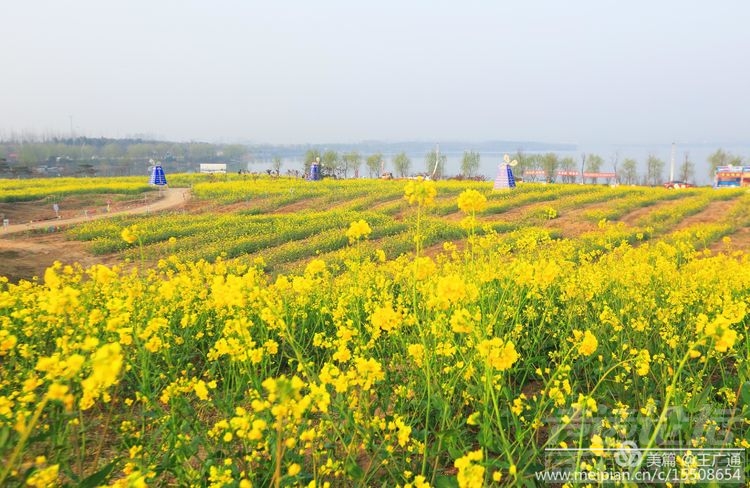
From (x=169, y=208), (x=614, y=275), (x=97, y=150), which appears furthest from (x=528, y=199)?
(x=97, y=150)

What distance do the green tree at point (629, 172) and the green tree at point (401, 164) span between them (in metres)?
23.5

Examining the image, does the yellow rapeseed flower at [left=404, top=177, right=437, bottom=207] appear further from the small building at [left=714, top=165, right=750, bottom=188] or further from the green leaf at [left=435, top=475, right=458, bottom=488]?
the small building at [left=714, top=165, right=750, bottom=188]

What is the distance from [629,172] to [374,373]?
5867 cm

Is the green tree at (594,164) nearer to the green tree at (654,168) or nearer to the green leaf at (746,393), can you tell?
the green tree at (654,168)

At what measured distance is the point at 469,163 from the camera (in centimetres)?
5753

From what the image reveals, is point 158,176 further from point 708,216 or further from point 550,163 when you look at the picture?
point 550,163

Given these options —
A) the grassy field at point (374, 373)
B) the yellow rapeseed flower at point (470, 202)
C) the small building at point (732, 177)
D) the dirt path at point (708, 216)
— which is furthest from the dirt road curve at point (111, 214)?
the small building at point (732, 177)

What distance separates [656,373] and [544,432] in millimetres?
844

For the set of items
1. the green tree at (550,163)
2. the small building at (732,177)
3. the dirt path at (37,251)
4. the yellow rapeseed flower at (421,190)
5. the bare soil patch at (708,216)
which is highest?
the green tree at (550,163)

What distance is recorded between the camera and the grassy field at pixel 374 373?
1.81 m

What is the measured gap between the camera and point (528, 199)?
1995 centimetres

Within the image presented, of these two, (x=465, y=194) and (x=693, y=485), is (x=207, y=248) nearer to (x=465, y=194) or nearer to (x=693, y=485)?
(x=465, y=194)

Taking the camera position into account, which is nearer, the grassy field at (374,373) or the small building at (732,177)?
the grassy field at (374,373)

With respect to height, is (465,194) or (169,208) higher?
(465,194)
